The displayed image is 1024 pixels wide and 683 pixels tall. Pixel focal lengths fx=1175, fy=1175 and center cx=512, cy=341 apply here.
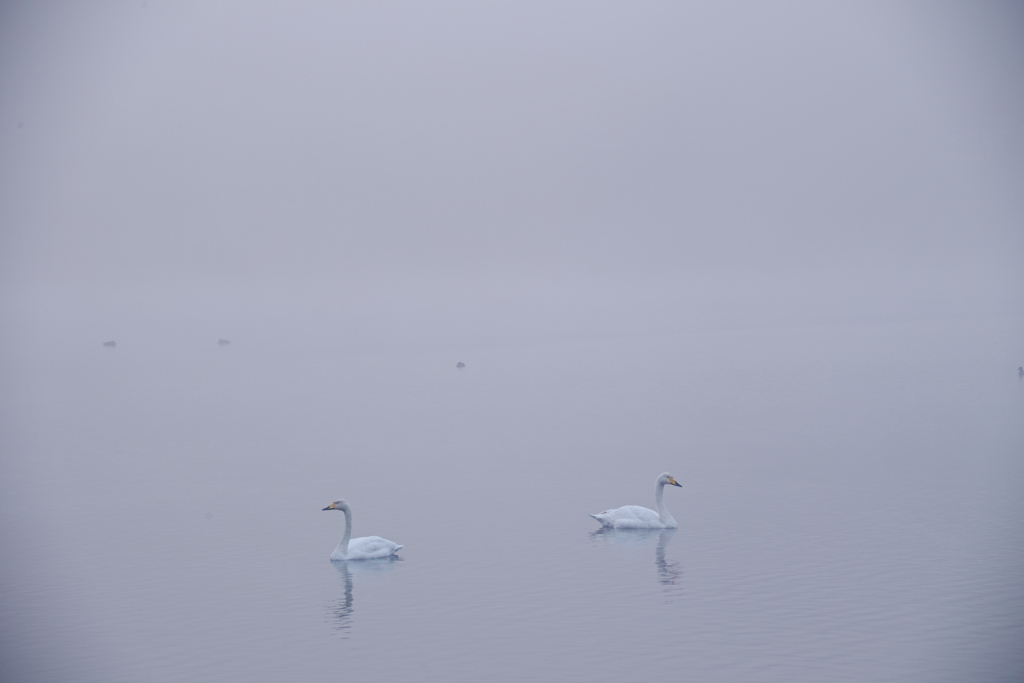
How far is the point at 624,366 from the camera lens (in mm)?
65000

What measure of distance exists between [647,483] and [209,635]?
534 inches

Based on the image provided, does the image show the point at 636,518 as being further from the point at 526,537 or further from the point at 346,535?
the point at 346,535

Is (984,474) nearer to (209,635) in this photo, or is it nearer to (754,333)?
(209,635)

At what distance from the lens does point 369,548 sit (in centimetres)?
2150

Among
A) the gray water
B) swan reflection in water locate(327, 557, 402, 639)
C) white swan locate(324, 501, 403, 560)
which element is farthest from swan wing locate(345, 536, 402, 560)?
the gray water

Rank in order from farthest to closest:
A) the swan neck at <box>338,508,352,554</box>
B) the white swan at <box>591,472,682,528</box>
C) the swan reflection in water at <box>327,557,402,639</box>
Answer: the white swan at <box>591,472,682,528</box> < the swan neck at <box>338,508,352,554</box> < the swan reflection in water at <box>327,557,402,639</box>

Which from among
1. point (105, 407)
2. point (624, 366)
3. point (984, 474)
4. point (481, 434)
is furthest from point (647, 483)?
point (624, 366)

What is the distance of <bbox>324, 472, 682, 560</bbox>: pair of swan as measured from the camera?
21500 mm

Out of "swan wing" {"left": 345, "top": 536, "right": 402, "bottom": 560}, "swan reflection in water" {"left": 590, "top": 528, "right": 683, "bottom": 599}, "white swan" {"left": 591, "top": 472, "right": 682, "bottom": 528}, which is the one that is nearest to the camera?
"swan reflection in water" {"left": 590, "top": 528, "right": 683, "bottom": 599}

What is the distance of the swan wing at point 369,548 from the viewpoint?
2145 cm

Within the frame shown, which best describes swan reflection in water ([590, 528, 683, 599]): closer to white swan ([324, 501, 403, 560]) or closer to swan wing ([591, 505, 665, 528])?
swan wing ([591, 505, 665, 528])

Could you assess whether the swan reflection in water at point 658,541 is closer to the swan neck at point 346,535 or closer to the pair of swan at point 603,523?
the pair of swan at point 603,523

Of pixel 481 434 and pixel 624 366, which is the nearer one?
pixel 481 434

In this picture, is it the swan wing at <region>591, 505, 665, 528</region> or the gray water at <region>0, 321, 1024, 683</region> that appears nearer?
the gray water at <region>0, 321, 1024, 683</region>
